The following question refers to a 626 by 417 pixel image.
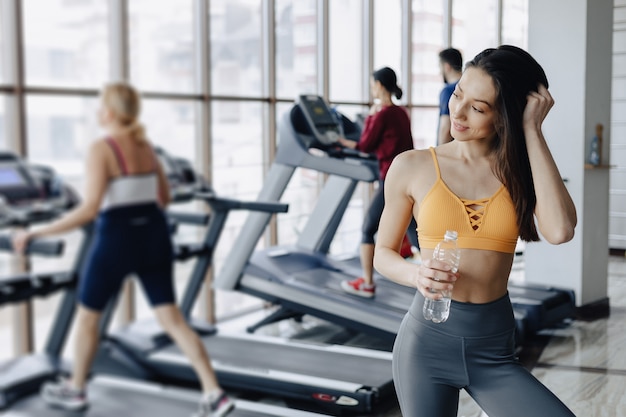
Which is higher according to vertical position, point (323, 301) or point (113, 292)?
point (113, 292)

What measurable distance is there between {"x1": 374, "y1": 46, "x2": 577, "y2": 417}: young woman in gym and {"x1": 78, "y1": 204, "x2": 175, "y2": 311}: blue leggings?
1.33 m

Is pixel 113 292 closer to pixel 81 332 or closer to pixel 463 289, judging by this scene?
pixel 81 332

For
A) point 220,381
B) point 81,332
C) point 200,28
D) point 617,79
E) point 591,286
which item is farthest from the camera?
point 617,79

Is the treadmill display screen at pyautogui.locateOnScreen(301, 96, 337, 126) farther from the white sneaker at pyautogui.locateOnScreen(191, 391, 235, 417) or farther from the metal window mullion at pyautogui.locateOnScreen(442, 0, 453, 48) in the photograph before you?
the metal window mullion at pyautogui.locateOnScreen(442, 0, 453, 48)

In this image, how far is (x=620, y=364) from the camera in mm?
4297

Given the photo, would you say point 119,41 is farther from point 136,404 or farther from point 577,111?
point 577,111

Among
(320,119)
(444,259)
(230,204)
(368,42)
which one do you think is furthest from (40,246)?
(368,42)

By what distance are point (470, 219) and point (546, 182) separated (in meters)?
0.19

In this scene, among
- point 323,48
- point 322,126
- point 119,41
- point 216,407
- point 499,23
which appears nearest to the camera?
point 119,41

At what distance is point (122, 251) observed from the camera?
2.84m

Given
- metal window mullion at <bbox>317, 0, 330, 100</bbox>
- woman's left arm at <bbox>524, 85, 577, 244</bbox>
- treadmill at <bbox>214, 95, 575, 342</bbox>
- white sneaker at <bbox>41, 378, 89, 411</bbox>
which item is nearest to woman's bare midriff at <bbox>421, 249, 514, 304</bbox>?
woman's left arm at <bbox>524, 85, 577, 244</bbox>

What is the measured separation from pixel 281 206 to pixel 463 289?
2472mm

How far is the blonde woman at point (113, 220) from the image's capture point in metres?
2.72

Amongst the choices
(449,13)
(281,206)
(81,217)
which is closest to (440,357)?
(81,217)
